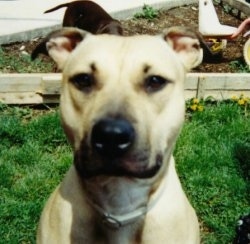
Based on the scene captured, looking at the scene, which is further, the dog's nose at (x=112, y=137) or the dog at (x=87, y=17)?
the dog at (x=87, y=17)

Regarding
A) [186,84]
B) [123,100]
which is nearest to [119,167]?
[123,100]

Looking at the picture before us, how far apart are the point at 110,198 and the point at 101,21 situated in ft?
9.16

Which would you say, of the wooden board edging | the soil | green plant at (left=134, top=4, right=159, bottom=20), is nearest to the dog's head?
the wooden board edging

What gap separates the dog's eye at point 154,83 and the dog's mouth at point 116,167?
14.7 inches

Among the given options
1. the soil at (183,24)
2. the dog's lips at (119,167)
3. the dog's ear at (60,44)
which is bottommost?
the soil at (183,24)

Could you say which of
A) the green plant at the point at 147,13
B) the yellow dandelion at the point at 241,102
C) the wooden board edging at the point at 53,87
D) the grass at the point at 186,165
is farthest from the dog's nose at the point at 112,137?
the green plant at the point at 147,13

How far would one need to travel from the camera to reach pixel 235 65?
6340 mm

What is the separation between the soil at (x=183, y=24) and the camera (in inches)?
250

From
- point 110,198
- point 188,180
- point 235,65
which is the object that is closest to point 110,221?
point 110,198

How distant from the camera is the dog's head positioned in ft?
8.70

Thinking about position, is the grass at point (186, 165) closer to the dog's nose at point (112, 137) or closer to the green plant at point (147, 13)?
the dog's nose at point (112, 137)

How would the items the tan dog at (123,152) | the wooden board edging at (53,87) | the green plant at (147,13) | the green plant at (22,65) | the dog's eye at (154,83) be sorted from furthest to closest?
the green plant at (147,13) < the green plant at (22,65) < the wooden board edging at (53,87) < the dog's eye at (154,83) < the tan dog at (123,152)

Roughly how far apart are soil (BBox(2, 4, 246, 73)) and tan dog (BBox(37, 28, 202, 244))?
9.68ft

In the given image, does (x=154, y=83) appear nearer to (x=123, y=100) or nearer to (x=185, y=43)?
(x=123, y=100)
